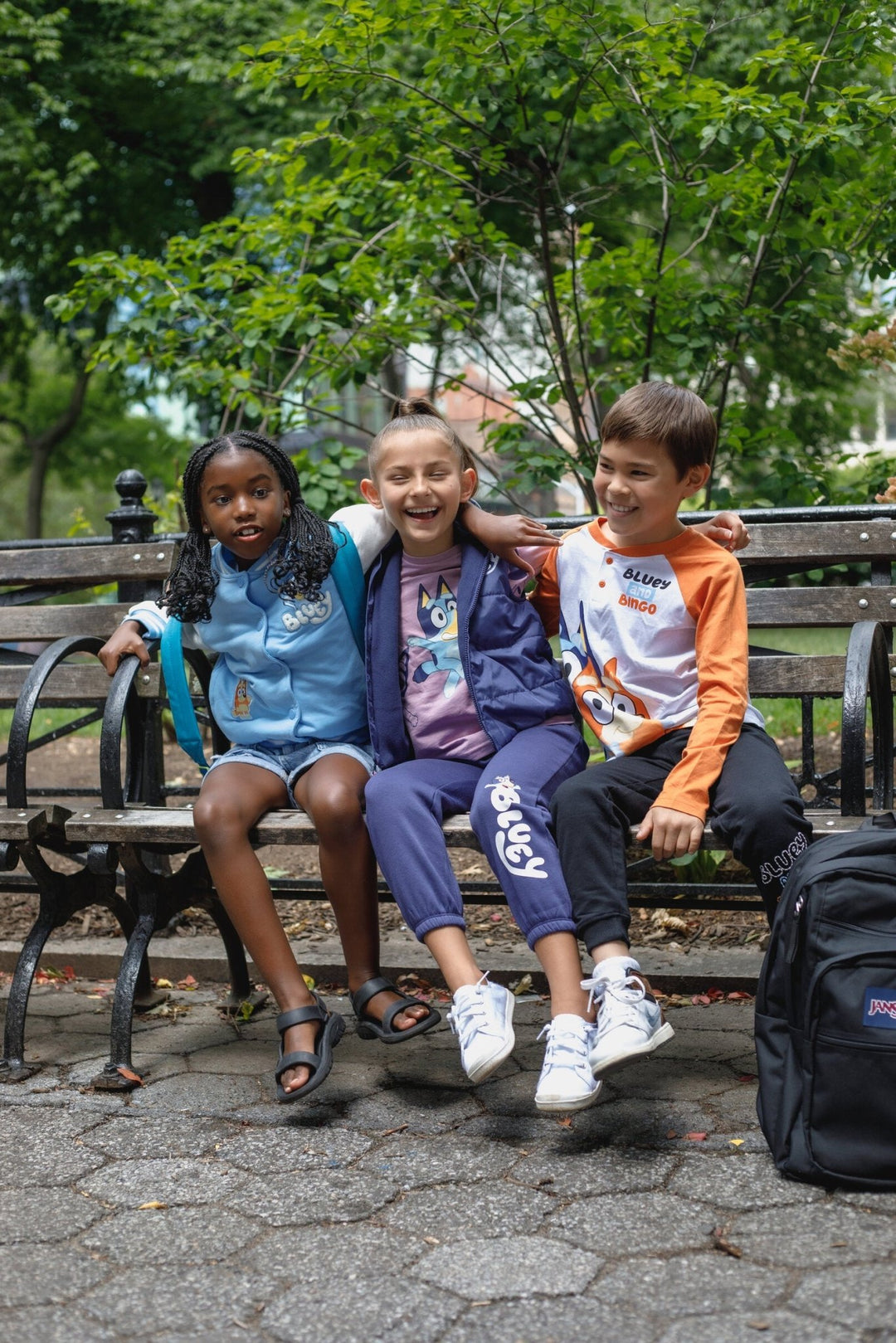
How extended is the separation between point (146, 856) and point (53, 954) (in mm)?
567

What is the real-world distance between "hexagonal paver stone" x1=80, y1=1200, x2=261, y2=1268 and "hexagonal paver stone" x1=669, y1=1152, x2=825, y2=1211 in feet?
2.48

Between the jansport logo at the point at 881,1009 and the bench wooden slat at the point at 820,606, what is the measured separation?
128cm

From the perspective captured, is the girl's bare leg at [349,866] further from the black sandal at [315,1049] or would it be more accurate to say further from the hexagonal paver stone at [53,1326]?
the hexagonal paver stone at [53,1326]

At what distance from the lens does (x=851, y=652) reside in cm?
286

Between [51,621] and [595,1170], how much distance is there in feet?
7.46

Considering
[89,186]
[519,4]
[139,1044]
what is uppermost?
[89,186]

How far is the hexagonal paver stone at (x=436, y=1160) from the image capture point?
7.97 feet

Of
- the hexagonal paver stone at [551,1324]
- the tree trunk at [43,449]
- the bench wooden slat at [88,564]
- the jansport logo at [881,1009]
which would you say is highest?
the tree trunk at [43,449]

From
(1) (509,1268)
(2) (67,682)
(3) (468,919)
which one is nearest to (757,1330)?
(1) (509,1268)

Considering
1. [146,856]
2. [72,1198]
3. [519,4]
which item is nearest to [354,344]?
[519,4]

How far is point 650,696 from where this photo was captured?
9.53 feet

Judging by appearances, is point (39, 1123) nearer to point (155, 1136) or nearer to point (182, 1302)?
point (155, 1136)

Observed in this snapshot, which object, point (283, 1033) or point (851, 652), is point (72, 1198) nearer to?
point (283, 1033)

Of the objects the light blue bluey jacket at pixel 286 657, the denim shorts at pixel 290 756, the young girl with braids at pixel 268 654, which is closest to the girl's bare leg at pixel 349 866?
the young girl with braids at pixel 268 654
